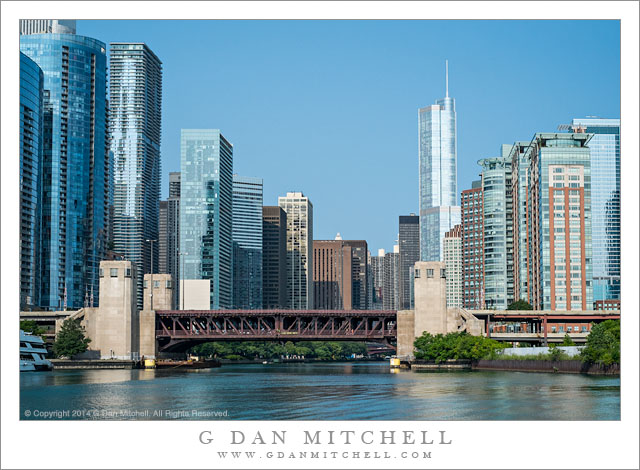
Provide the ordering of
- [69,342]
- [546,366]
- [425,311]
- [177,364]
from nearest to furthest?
[546,366], [69,342], [177,364], [425,311]

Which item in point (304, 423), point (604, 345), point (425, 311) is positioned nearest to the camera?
point (304, 423)

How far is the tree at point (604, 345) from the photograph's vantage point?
102 metres

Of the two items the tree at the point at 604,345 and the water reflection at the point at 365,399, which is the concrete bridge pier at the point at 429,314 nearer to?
the tree at the point at 604,345

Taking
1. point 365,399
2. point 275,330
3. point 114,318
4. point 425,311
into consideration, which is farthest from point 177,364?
point 365,399

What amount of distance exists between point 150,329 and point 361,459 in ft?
527

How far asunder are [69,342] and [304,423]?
469ft

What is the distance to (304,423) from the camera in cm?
3662

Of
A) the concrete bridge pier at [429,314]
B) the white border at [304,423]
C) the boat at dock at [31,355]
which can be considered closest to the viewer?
the white border at [304,423]

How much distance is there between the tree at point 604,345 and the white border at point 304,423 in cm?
6557

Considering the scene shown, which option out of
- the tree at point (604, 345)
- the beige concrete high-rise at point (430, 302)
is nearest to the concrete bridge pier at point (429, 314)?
the beige concrete high-rise at point (430, 302)

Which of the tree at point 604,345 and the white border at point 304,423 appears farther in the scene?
the tree at point 604,345

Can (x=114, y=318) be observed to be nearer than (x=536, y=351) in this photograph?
No

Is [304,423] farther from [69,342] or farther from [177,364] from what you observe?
[177,364]

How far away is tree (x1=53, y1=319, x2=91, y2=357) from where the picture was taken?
17100 cm
